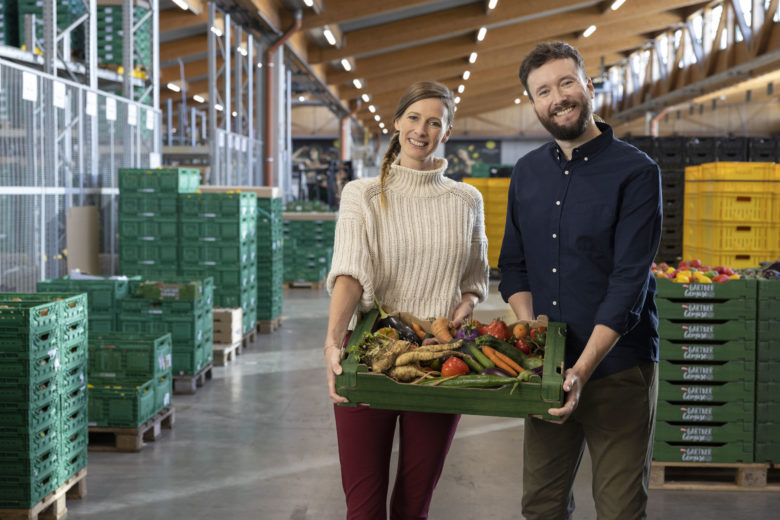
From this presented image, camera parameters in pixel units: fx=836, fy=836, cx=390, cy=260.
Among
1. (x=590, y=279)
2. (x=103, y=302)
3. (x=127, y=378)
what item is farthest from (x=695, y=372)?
(x=103, y=302)

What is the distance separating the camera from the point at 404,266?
2.74 meters

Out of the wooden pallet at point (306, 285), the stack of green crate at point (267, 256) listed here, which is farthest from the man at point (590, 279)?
the wooden pallet at point (306, 285)

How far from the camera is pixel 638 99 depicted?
83.8 ft

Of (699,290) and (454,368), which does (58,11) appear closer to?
(699,290)

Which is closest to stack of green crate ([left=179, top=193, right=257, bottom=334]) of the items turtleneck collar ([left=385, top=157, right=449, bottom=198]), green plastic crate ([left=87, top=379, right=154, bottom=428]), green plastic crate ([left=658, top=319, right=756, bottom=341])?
green plastic crate ([left=87, top=379, right=154, bottom=428])

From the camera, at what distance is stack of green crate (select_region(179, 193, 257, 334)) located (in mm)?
8977

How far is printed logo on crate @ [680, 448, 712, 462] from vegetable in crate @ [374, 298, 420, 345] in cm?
305

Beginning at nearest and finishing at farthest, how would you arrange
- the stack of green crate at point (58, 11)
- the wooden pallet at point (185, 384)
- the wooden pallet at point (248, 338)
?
the wooden pallet at point (185, 384) < the stack of green crate at point (58, 11) < the wooden pallet at point (248, 338)

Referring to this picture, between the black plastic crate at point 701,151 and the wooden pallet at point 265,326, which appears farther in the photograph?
the black plastic crate at point 701,151

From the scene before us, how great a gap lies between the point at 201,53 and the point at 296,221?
5.76 metres

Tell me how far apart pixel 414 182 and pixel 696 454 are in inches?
126

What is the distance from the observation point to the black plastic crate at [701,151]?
12.2 metres

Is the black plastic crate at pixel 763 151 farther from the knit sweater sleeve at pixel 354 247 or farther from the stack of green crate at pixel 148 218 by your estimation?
the knit sweater sleeve at pixel 354 247

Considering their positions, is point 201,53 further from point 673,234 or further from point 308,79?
point 673,234
